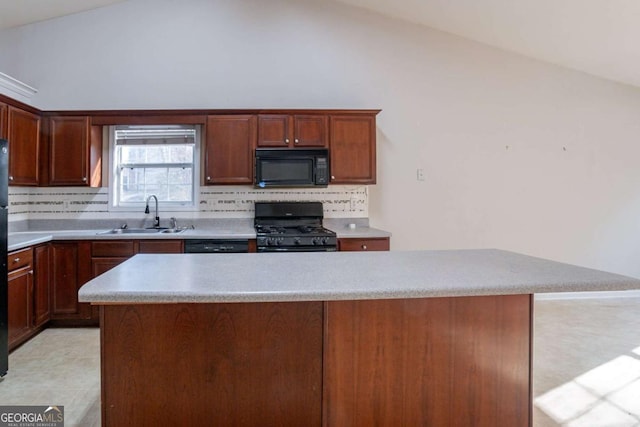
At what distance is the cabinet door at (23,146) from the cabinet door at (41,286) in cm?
66

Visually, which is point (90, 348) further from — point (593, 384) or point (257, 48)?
point (593, 384)

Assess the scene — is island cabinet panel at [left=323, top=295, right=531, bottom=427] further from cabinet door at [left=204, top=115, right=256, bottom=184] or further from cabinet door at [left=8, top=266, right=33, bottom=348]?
cabinet door at [left=8, top=266, right=33, bottom=348]

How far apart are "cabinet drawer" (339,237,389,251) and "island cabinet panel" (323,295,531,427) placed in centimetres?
179

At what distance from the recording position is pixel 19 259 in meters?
2.71

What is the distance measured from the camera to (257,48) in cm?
380

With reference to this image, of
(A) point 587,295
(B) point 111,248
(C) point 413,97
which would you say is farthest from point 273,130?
(A) point 587,295

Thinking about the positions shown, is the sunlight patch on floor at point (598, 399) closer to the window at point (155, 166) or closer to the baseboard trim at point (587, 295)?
the baseboard trim at point (587, 295)

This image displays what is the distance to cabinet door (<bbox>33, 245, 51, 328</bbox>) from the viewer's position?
2.95m

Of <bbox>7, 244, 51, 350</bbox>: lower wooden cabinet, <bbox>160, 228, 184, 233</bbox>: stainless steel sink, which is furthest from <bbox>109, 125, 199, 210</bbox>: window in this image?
<bbox>7, 244, 51, 350</bbox>: lower wooden cabinet

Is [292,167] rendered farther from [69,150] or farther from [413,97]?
[69,150]

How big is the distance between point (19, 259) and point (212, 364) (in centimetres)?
239

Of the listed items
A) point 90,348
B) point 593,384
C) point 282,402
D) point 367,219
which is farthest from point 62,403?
point 593,384

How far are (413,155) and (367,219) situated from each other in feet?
2.94

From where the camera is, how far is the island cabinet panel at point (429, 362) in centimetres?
136
